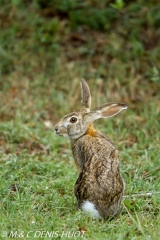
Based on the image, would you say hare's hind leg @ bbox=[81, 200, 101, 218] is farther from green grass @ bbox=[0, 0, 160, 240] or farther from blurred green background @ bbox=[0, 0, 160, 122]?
blurred green background @ bbox=[0, 0, 160, 122]

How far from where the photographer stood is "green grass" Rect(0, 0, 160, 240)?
631 cm

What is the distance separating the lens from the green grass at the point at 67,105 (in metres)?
6.31

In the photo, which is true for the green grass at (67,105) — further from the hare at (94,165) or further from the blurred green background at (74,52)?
the hare at (94,165)

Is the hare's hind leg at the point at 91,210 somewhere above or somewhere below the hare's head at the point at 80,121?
below

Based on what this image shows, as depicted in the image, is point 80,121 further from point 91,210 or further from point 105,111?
point 91,210

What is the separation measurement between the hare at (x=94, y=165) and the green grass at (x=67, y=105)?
0.52 feet

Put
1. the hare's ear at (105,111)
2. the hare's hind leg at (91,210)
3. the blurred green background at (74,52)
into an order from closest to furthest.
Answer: the hare's hind leg at (91,210) → the hare's ear at (105,111) → the blurred green background at (74,52)

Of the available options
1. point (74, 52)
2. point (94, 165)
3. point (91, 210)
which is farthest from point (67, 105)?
point (91, 210)

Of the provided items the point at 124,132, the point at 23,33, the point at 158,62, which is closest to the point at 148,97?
the point at 158,62

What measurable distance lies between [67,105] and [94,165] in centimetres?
424

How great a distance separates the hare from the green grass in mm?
158

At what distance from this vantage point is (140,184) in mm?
7363

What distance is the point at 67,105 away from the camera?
418 inches

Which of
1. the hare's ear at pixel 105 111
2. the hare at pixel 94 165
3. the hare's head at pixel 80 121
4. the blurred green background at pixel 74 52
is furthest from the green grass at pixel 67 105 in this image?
the hare's ear at pixel 105 111
